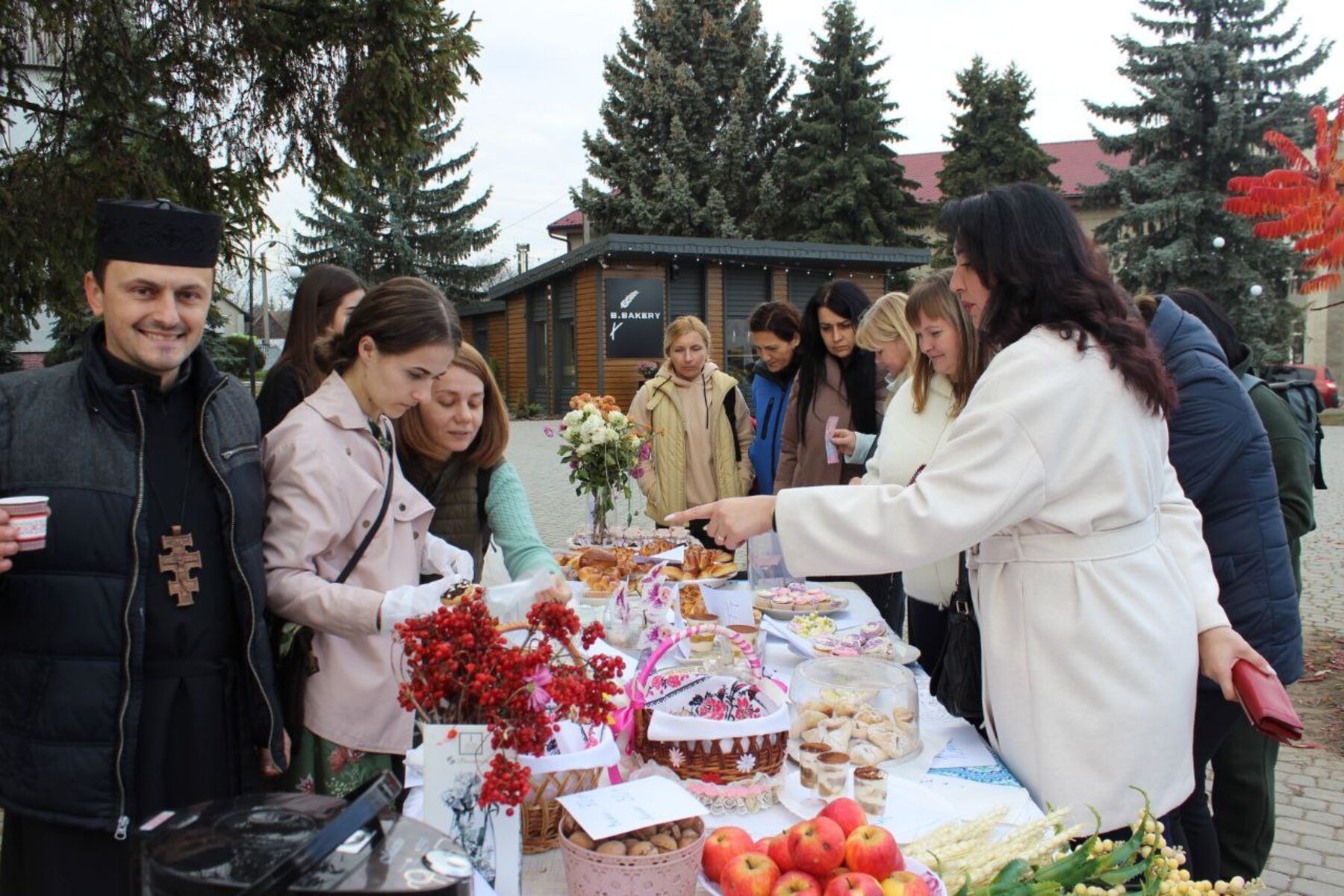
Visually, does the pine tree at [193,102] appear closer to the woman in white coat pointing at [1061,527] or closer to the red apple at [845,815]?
the woman in white coat pointing at [1061,527]

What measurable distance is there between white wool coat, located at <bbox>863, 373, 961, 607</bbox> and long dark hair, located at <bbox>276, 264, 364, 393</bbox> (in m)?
2.07

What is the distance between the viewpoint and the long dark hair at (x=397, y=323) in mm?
2045

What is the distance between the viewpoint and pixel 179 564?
1701mm

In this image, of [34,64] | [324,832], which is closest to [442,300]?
[324,832]

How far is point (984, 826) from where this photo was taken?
1.56m

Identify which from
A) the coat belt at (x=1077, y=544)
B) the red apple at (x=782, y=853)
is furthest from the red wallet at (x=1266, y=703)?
the red apple at (x=782, y=853)

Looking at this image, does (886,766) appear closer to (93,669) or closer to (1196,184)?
(93,669)

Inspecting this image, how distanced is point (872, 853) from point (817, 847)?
83 mm

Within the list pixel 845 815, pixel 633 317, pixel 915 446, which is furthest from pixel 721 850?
pixel 633 317

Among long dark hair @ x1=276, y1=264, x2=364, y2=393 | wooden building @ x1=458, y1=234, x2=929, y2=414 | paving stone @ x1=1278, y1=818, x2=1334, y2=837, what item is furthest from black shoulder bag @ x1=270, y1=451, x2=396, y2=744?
wooden building @ x1=458, y1=234, x2=929, y2=414

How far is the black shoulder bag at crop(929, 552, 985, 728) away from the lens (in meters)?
2.12

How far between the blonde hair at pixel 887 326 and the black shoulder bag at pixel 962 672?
1715mm

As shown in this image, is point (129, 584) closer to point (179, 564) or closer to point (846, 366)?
point (179, 564)

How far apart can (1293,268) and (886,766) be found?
26.3 meters
